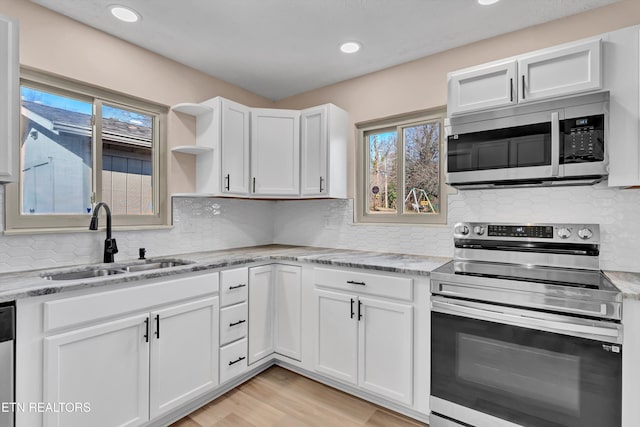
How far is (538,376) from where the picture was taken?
1594 millimetres

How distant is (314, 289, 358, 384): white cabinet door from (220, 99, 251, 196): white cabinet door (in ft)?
3.79

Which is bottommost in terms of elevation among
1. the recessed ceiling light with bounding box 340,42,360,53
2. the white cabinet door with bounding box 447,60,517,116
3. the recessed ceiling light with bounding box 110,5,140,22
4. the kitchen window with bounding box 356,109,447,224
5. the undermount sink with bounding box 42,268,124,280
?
the undermount sink with bounding box 42,268,124,280

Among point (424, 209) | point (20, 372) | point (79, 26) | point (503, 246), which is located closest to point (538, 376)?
point (503, 246)

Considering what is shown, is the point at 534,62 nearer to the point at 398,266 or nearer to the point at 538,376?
the point at 398,266

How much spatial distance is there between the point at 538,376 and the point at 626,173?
1142 millimetres

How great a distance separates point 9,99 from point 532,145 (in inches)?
110

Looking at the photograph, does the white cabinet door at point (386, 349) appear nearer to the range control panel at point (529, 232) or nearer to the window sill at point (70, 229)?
the range control panel at point (529, 232)

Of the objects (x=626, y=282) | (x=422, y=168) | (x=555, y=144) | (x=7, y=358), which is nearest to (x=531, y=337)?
(x=626, y=282)

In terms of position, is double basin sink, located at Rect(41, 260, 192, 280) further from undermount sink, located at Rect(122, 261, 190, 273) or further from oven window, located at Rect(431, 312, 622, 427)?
oven window, located at Rect(431, 312, 622, 427)

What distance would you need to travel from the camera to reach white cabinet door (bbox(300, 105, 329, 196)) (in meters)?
2.96

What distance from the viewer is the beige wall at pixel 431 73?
2.06 m

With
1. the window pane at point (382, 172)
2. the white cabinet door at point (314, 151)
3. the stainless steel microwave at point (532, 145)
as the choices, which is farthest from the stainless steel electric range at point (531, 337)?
the white cabinet door at point (314, 151)

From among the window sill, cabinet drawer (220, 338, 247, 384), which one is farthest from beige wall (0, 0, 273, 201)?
cabinet drawer (220, 338, 247, 384)

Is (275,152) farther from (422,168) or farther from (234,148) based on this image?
(422,168)
